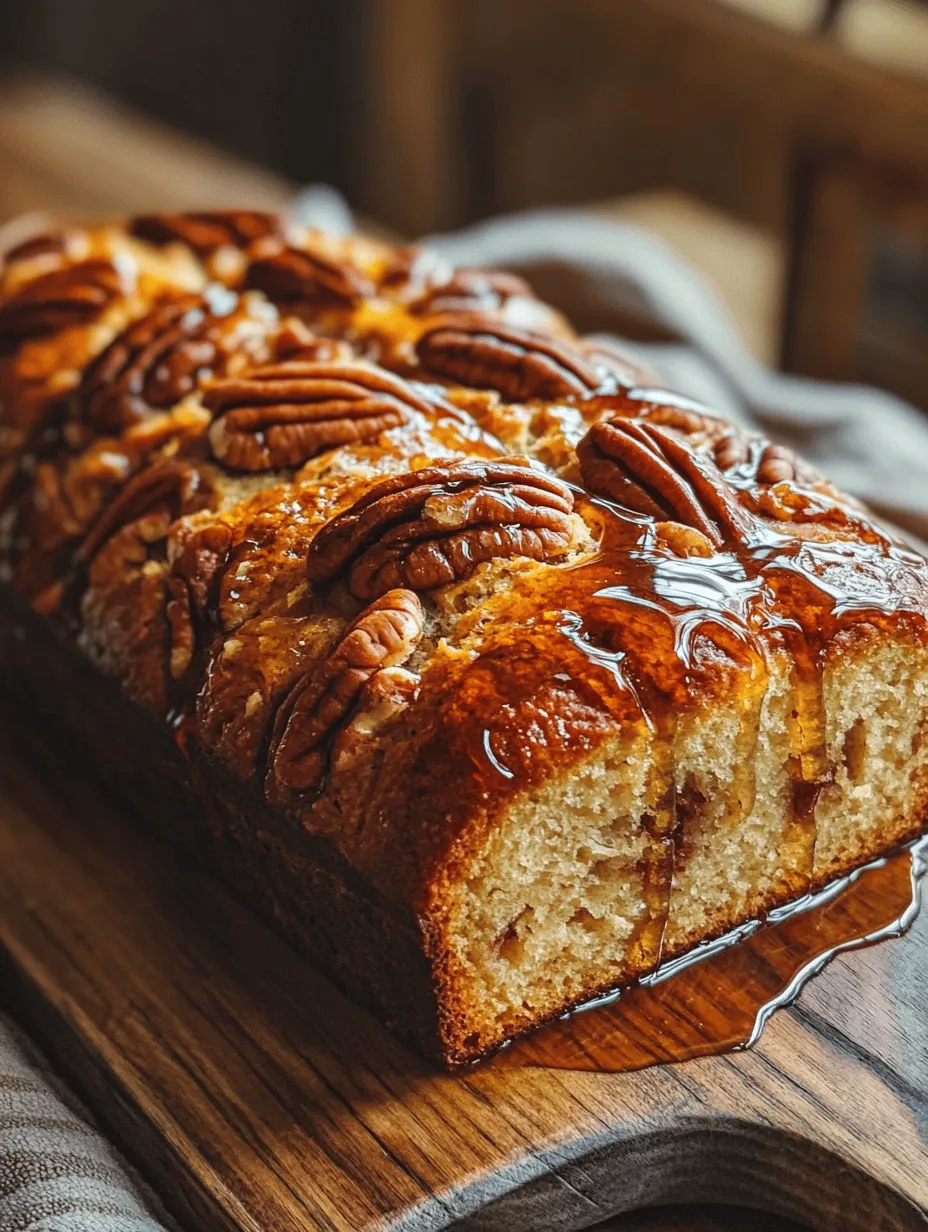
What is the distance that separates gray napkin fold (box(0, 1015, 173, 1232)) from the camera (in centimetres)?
129

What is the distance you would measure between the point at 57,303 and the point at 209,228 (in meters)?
0.33

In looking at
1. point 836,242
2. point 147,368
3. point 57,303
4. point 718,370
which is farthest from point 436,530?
point 836,242

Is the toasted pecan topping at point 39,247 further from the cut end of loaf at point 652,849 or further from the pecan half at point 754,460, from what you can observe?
the cut end of loaf at point 652,849

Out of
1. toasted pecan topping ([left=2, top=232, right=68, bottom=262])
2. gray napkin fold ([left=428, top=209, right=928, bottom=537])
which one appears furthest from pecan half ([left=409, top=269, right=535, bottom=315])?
toasted pecan topping ([left=2, top=232, right=68, bottom=262])

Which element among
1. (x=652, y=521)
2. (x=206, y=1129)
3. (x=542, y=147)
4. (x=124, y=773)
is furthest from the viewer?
(x=542, y=147)

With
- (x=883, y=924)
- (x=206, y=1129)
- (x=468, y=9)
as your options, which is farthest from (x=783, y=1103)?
(x=468, y=9)

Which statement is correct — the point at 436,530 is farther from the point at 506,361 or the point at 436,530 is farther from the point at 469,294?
the point at 469,294

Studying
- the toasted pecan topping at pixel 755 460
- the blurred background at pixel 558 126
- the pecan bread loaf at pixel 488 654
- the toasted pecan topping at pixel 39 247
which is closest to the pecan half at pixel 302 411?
the pecan bread loaf at pixel 488 654

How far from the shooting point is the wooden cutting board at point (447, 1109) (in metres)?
1.38

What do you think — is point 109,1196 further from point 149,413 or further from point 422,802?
point 149,413

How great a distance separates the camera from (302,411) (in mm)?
1802

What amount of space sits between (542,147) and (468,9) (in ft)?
1.68

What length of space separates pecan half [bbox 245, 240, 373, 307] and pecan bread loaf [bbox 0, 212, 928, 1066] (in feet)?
0.72

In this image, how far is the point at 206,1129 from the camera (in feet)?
4.77
